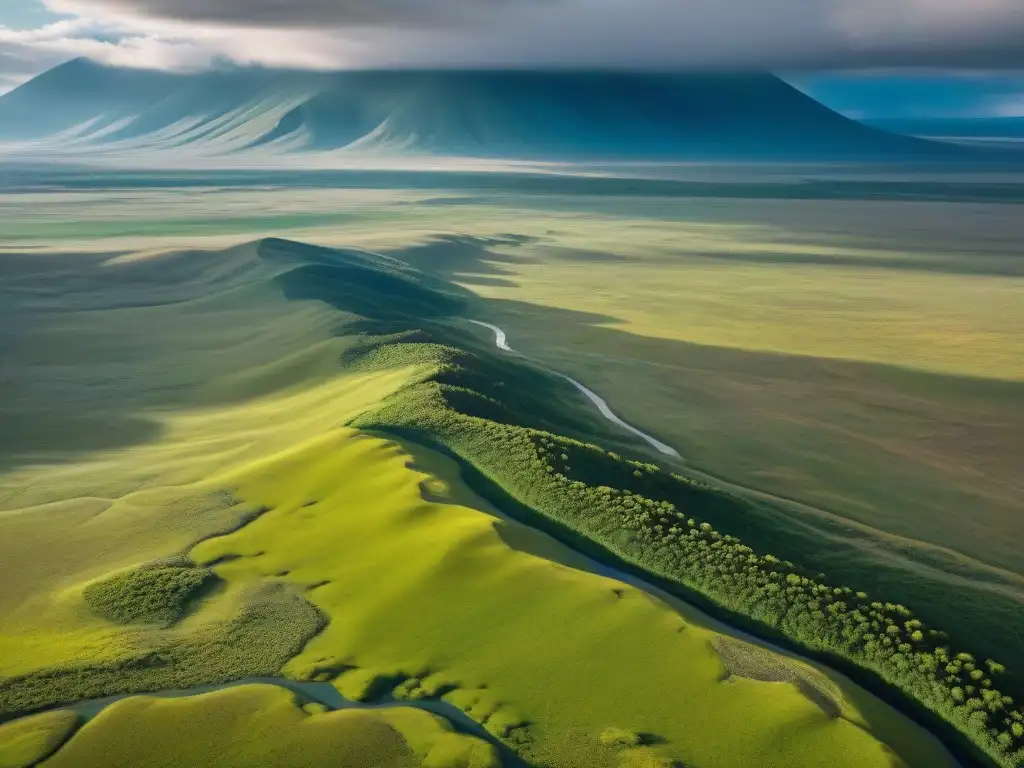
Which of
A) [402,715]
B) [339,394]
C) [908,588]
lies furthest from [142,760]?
[339,394]

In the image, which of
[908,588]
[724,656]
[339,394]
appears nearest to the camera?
[724,656]

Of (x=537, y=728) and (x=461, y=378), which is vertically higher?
(x=461, y=378)

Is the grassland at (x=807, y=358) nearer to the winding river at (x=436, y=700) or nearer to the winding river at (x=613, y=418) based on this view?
the winding river at (x=613, y=418)

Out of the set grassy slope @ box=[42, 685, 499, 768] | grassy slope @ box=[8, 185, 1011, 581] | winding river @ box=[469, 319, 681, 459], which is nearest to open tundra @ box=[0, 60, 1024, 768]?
grassy slope @ box=[42, 685, 499, 768]

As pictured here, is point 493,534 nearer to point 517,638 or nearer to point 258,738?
point 517,638

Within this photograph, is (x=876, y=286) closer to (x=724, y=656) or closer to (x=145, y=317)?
(x=145, y=317)

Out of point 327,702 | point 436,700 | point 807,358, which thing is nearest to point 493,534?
point 436,700
